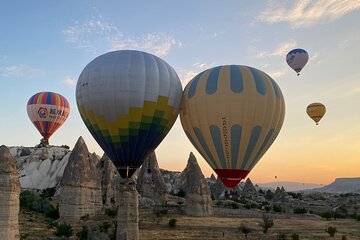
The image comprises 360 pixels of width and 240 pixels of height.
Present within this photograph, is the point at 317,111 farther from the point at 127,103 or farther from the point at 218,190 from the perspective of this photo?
the point at 127,103

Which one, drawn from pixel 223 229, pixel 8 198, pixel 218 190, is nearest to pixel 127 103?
pixel 8 198

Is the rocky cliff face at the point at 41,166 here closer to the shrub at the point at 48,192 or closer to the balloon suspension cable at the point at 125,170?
the shrub at the point at 48,192

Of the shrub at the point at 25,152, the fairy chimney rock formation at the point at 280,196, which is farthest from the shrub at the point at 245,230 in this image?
the shrub at the point at 25,152

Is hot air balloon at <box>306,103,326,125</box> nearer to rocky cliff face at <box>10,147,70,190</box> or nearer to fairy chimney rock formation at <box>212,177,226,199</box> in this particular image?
fairy chimney rock formation at <box>212,177,226,199</box>

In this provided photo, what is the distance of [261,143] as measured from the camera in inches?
1179

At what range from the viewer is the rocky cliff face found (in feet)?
279

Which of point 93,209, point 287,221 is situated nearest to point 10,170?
point 93,209

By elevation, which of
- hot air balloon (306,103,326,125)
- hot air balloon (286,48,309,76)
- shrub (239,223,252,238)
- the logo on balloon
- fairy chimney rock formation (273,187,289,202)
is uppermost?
hot air balloon (286,48,309,76)

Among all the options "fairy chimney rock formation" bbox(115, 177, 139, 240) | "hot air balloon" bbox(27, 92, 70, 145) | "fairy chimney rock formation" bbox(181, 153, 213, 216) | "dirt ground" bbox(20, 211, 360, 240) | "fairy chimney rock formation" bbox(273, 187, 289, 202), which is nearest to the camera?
"fairy chimney rock formation" bbox(115, 177, 139, 240)

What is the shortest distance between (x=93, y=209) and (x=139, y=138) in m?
22.1

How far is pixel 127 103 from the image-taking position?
28.9 metres

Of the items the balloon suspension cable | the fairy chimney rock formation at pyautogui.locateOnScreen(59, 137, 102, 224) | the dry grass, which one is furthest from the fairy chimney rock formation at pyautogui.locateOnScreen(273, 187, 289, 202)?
the balloon suspension cable

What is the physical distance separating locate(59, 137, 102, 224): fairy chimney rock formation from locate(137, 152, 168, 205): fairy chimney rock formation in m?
15.3

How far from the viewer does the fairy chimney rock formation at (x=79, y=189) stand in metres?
45.7
